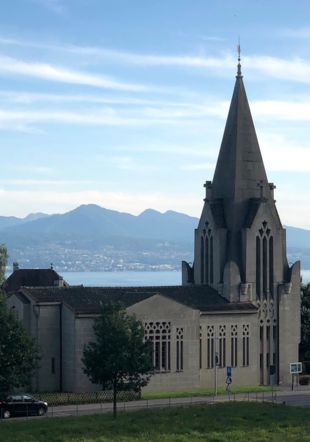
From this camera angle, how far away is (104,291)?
7781 cm

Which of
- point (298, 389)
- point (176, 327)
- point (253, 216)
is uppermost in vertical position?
point (253, 216)

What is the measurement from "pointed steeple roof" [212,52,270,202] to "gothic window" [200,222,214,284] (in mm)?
3256

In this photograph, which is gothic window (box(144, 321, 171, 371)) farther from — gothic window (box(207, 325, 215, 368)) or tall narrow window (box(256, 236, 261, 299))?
tall narrow window (box(256, 236, 261, 299))

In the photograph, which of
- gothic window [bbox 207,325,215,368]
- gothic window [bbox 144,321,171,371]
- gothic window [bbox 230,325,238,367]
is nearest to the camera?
gothic window [bbox 144,321,171,371]

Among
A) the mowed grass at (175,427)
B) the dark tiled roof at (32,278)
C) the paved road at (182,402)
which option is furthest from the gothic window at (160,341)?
the dark tiled roof at (32,278)

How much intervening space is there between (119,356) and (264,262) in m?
26.6

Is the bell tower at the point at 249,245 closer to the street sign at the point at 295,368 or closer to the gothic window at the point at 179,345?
the street sign at the point at 295,368

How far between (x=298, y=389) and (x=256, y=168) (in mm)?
18388

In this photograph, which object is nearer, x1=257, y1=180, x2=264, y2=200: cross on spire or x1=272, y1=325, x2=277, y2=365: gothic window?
x1=272, y1=325, x2=277, y2=365: gothic window

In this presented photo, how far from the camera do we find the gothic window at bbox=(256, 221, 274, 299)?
273 ft

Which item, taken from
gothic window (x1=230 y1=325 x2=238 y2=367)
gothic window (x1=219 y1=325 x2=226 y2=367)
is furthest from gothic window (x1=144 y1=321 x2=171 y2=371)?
gothic window (x1=230 y1=325 x2=238 y2=367)

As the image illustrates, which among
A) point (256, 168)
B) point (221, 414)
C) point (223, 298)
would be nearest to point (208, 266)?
point (223, 298)

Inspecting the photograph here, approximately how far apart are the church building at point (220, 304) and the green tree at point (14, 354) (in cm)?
1495

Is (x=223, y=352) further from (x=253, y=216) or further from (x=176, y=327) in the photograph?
(x=253, y=216)
